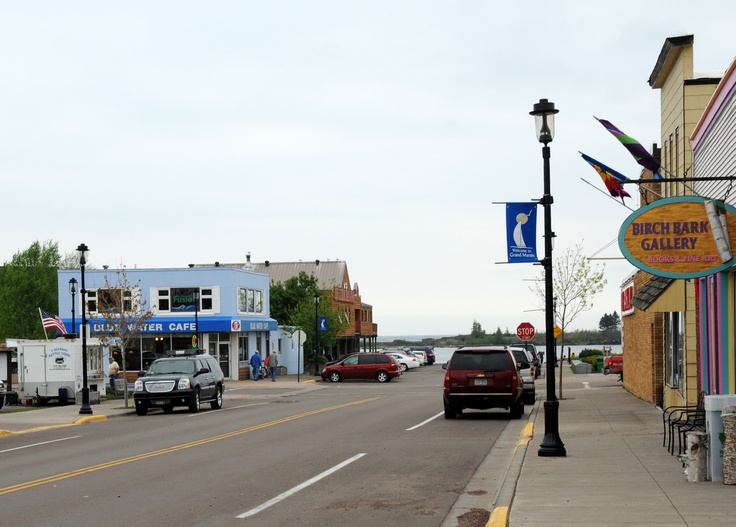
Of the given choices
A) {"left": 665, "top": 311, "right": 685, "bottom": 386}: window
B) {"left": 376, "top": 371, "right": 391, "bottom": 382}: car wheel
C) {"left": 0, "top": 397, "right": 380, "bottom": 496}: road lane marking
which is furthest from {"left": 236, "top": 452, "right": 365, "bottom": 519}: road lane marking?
{"left": 376, "top": 371, "right": 391, "bottom": 382}: car wheel

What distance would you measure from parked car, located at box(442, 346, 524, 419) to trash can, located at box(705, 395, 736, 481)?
42.0 feet

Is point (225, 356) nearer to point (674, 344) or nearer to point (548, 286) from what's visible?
point (674, 344)

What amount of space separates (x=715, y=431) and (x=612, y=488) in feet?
4.43

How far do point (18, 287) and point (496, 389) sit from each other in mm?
74126

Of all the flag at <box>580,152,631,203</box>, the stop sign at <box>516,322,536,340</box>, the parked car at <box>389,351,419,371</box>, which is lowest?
the parked car at <box>389,351,419,371</box>

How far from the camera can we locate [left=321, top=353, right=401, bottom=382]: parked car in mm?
53219

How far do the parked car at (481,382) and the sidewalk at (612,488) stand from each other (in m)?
4.65

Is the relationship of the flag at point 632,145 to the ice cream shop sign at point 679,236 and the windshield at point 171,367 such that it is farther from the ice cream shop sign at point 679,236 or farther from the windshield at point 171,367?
the windshield at point 171,367

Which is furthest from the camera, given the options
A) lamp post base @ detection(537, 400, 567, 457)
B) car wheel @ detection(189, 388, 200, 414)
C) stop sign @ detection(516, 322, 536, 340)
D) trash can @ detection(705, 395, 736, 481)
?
stop sign @ detection(516, 322, 536, 340)

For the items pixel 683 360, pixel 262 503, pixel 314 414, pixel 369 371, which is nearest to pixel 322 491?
pixel 262 503

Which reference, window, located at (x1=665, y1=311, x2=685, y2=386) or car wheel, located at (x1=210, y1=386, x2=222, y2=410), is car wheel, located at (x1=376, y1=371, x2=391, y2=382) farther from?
window, located at (x1=665, y1=311, x2=685, y2=386)

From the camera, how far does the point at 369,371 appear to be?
53.5 meters

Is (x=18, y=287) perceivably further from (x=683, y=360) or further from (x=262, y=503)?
(x=262, y=503)

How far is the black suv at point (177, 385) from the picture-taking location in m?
29.5
